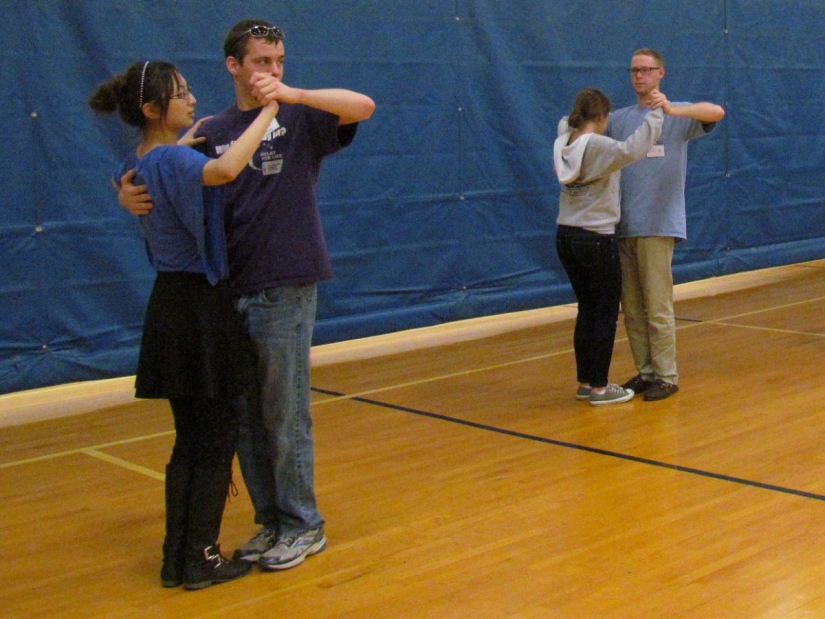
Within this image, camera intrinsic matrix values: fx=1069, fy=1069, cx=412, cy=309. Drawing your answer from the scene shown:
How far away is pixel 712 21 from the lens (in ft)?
24.6

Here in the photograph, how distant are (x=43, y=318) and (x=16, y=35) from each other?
123 centimetres

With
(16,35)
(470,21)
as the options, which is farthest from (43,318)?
(470,21)

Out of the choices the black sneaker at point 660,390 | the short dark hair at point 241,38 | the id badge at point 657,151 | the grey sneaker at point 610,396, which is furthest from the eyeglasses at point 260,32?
the black sneaker at point 660,390

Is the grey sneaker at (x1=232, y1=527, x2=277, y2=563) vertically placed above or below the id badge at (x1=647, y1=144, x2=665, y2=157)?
below

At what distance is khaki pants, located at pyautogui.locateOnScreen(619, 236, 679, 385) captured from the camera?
4.34m

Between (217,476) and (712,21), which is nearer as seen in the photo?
(217,476)

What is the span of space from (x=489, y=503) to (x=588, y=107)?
1730 mm

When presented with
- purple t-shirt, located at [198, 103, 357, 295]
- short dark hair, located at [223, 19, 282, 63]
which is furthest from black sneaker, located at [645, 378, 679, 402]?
short dark hair, located at [223, 19, 282, 63]

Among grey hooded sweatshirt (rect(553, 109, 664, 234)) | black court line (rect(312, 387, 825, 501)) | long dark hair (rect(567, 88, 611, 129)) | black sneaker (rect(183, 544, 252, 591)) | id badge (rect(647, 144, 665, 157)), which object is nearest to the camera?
black sneaker (rect(183, 544, 252, 591))

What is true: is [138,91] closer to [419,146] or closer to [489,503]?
[489,503]

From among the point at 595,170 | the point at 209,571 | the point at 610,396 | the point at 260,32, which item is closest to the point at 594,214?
the point at 595,170

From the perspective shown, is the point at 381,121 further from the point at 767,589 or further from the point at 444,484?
the point at 767,589

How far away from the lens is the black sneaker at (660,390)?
4457mm

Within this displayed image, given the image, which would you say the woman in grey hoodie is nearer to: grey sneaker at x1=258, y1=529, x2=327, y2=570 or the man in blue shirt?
the man in blue shirt
